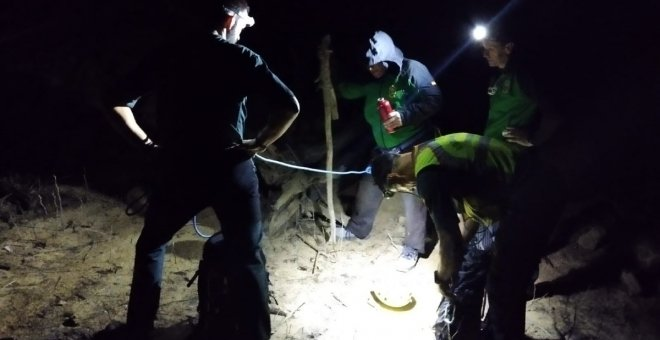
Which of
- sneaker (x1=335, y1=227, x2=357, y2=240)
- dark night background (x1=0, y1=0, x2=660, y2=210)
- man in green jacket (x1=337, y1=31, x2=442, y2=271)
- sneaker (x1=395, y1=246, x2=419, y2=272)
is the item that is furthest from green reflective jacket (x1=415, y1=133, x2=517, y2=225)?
sneaker (x1=335, y1=227, x2=357, y2=240)

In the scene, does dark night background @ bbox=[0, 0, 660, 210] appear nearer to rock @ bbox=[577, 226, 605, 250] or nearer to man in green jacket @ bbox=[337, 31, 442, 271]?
man in green jacket @ bbox=[337, 31, 442, 271]

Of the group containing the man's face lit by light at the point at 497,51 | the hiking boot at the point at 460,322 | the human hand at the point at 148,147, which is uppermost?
the man's face lit by light at the point at 497,51

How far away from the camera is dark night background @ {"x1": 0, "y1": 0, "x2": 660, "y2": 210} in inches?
238

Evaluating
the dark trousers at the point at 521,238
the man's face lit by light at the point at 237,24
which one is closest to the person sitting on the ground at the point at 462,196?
the dark trousers at the point at 521,238

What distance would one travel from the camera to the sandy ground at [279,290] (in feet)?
13.0

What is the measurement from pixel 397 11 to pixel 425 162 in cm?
679

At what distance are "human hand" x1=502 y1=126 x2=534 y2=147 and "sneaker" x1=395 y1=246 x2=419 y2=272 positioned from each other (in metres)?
1.80

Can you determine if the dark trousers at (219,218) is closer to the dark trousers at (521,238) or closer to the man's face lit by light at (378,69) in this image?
the dark trousers at (521,238)

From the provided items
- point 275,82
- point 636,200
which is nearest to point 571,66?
point 636,200

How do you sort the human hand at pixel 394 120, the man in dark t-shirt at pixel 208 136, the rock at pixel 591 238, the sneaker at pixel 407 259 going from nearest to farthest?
the man in dark t-shirt at pixel 208 136, the human hand at pixel 394 120, the sneaker at pixel 407 259, the rock at pixel 591 238

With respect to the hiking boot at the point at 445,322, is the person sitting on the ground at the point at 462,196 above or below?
above

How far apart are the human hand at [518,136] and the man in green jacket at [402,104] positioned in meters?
0.98

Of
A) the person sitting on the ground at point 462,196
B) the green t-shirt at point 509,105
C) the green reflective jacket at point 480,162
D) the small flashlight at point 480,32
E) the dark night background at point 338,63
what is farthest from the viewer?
the dark night background at point 338,63

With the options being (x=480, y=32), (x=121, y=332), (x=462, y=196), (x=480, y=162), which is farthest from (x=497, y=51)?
(x=121, y=332)
